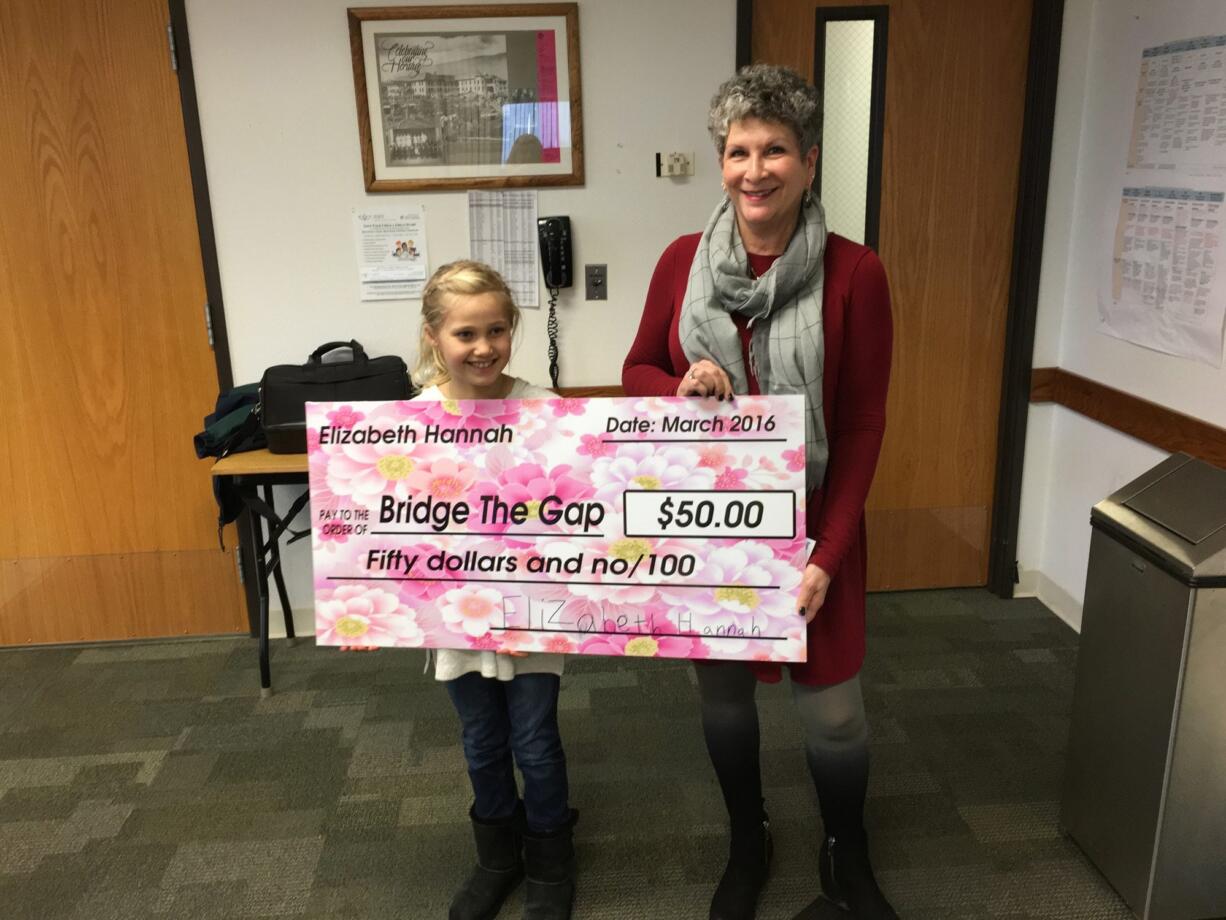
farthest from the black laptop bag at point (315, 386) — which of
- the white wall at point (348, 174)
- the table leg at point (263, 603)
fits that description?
the table leg at point (263, 603)

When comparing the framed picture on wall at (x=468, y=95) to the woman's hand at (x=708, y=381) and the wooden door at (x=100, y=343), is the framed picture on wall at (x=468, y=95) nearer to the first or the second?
the wooden door at (x=100, y=343)

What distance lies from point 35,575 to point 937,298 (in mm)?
3235

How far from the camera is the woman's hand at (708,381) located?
5.15 feet

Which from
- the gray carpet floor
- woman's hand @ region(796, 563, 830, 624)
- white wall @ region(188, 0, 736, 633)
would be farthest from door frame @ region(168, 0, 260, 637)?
woman's hand @ region(796, 563, 830, 624)

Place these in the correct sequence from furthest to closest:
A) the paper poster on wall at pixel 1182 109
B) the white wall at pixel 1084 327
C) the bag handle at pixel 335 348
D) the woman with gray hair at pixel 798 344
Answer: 1. the bag handle at pixel 335 348
2. the white wall at pixel 1084 327
3. the paper poster on wall at pixel 1182 109
4. the woman with gray hair at pixel 798 344

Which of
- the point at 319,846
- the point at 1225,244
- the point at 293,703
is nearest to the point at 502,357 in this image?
the point at 319,846

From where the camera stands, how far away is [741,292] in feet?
5.19

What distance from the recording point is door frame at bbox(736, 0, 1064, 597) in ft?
9.69

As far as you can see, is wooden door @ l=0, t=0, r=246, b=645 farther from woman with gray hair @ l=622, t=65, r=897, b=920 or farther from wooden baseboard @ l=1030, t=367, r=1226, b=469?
wooden baseboard @ l=1030, t=367, r=1226, b=469

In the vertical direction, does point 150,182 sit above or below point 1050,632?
above

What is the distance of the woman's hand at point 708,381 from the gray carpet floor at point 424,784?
3.76 feet

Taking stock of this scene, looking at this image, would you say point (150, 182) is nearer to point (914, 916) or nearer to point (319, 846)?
point (319, 846)

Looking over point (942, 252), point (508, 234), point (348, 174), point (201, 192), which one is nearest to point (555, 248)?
point (508, 234)

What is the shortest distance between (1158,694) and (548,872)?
49.5 inches
